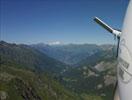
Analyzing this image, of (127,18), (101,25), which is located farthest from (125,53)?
(101,25)

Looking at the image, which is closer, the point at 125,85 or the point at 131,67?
the point at 131,67

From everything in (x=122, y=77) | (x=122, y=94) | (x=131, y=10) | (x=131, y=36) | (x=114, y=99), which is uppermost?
(x=131, y=10)

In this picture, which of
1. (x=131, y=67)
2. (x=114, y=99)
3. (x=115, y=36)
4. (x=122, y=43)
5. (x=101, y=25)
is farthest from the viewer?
(x=101, y=25)

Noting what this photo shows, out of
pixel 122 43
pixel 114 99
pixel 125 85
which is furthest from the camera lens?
pixel 114 99

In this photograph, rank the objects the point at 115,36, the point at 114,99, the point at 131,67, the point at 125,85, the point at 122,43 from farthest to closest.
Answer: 1. the point at 115,36
2. the point at 114,99
3. the point at 122,43
4. the point at 125,85
5. the point at 131,67

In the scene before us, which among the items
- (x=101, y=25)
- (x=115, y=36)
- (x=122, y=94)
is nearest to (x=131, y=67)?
(x=122, y=94)

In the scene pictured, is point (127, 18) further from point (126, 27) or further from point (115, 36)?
point (115, 36)

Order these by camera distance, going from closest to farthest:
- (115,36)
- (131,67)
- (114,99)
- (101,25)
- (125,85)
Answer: (131,67) → (125,85) → (114,99) → (115,36) → (101,25)

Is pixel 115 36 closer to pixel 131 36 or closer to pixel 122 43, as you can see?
pixel 122 43

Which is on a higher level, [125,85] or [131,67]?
[131,67]
